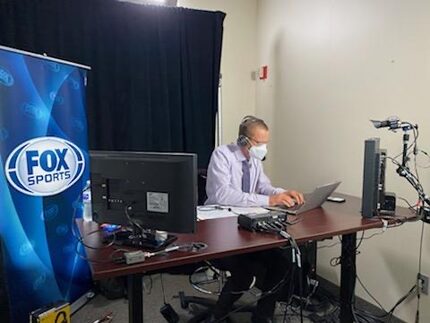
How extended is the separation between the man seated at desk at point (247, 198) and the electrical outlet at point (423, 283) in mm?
834

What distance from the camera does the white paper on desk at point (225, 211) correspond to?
1.86 metres

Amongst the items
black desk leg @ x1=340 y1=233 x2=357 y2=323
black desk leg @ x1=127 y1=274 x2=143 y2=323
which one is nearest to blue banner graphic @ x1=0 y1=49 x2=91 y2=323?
black desk leg @ x1=127 y1=274 x2=143 y2=323

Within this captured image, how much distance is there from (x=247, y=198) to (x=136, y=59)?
5.42 ft

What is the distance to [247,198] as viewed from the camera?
2078 millimetres

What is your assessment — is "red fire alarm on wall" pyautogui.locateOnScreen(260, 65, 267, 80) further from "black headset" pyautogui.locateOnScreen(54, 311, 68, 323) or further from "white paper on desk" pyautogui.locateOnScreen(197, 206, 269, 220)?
"black headset" pyautogui.locateOnScreen(54, 311, 68, 323)

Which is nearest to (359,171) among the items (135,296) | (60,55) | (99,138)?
(135,296)

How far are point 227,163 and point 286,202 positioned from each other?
→ 0.46 metres

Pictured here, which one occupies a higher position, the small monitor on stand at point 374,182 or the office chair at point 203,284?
the small monitor on stand at point 374,182

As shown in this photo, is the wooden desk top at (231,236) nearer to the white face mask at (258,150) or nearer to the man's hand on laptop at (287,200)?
the man's hand on laptop at (287,200)

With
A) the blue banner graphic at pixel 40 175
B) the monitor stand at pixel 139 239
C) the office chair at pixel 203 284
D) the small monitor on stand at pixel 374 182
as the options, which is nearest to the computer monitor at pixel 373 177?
the small monitor on stand at pixel 374 182

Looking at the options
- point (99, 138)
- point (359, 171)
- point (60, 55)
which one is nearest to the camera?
point (359, 171)

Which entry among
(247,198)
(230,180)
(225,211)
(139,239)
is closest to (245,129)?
(230,180)

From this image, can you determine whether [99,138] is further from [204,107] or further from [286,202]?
[286,202]

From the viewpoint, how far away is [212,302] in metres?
2.34
